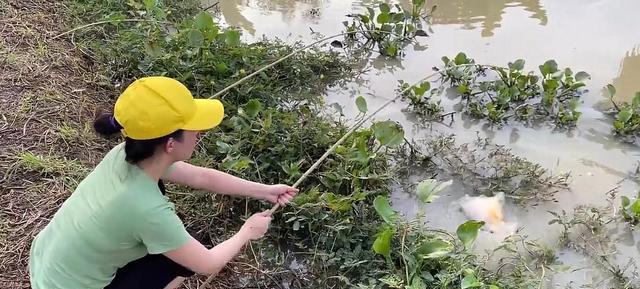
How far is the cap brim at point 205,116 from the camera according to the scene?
1.63 m

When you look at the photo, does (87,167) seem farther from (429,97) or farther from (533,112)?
(533,112)

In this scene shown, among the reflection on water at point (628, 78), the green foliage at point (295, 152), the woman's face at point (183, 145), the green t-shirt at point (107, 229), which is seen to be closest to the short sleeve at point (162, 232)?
the green t-shirt at point (107, 229)

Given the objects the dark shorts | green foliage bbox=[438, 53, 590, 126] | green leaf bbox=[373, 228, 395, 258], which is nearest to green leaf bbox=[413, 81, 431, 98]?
green foliage bbox=[438, 53, 590, 126]

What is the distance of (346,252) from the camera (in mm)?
2348

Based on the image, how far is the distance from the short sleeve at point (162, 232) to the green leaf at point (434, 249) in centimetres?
97

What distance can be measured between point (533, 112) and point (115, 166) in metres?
2.45

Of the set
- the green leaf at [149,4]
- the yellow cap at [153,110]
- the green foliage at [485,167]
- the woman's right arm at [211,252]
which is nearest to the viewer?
the yellow cap at [153,110]

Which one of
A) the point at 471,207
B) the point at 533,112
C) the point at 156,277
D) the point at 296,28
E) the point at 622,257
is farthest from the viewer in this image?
the point at 296,28

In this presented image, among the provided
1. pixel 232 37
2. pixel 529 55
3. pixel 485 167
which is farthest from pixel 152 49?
pixel 529 55

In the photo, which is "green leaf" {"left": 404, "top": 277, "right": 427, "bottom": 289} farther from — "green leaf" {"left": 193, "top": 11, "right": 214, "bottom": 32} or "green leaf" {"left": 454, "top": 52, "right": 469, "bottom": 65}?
"green leaf" {"left": 193, "top": 11, "right": 214, "bottom": 32}

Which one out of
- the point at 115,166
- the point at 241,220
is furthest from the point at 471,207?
the point at 115,166

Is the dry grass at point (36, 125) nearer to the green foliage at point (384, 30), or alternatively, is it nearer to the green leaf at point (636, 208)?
the green foliage at point (384, 30)

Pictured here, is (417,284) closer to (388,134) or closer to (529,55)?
(388,134)

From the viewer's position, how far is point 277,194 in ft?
7.11
